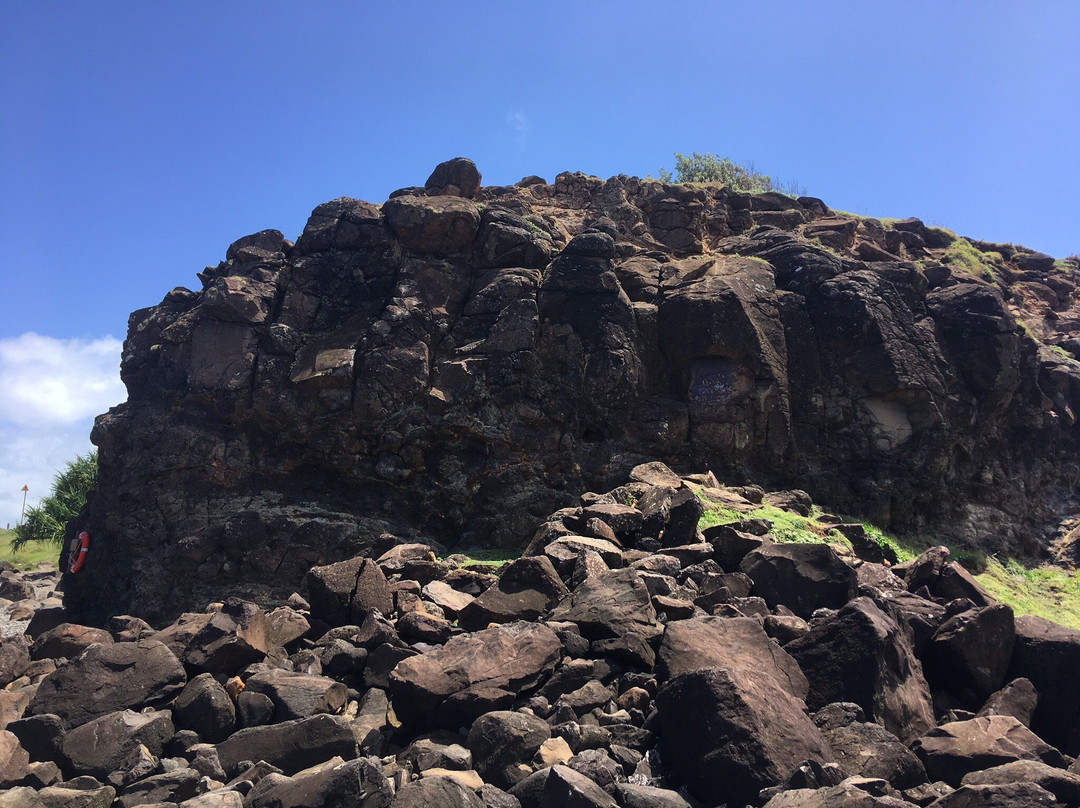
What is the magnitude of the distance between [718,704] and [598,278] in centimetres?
1236

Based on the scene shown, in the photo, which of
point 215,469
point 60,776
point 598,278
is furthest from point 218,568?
point 60,776

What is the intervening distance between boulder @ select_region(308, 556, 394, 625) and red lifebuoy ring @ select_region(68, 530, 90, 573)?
1214 cm

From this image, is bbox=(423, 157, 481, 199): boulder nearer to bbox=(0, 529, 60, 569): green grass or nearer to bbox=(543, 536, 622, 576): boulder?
bbox=(543, 536, 622, 576): boulder

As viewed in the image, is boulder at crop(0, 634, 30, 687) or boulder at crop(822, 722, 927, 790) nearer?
boulder at crop(822, 722, 927, 790)

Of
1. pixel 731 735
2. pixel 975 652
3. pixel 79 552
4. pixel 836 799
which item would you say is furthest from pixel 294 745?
pixel 79 552

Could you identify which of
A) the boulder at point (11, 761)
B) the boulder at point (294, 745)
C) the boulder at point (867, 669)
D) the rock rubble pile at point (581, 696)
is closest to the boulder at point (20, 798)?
the rock rubble pile at point (581, 696)

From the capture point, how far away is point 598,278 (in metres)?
17.0

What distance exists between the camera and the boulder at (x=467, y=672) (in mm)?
6375

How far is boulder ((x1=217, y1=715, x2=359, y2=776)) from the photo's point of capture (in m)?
5.96

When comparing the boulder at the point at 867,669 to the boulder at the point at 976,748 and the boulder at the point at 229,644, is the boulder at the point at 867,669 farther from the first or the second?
the boulder at the point at 229,644

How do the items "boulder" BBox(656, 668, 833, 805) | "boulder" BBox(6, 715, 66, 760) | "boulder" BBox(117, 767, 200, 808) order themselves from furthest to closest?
1. "boulder" BBox(6, 715, 66, 760)
2. "boulder" BBox(117, 767, 200, 808)
3. "boulder" BBox(656, 668, 833, 805)

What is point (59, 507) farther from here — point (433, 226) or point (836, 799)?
point (836, 799)

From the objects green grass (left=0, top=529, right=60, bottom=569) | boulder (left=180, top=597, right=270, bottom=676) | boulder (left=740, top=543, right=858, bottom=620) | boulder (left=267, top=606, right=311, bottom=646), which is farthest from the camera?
green grass (left=0, top=529, right=60, bottom=569)

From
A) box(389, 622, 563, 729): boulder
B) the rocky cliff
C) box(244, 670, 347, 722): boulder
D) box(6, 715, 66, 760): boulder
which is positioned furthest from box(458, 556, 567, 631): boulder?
the rocky cliff
